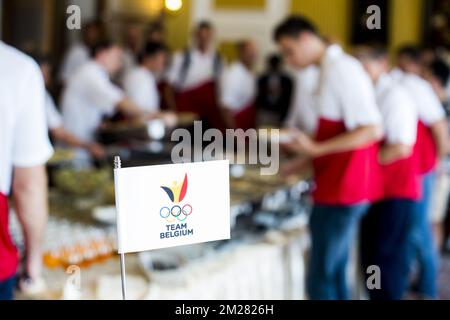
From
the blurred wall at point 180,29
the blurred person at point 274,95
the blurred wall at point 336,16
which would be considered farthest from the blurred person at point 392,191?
the blurred wall at point 180,29

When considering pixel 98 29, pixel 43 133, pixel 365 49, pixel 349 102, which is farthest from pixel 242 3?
pixel 43 133

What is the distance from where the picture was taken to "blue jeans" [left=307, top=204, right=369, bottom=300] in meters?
2.27

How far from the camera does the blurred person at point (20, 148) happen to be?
1269mm

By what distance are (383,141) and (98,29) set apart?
393 centimetres

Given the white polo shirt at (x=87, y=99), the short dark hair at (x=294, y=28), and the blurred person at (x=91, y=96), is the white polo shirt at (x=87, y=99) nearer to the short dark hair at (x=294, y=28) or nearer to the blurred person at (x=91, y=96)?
the blurred person at (x=91, y=96)

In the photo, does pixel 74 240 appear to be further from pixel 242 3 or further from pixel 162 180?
pixel 242 3

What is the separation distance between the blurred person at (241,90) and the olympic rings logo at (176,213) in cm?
519

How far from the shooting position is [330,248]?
228cm

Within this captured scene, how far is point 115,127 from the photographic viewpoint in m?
3.79

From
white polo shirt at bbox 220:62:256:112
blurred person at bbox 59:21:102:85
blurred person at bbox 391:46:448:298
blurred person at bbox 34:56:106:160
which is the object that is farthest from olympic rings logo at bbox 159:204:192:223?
white polo shirt at bbox 220:62:256:112

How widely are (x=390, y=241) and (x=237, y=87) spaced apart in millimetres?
3736

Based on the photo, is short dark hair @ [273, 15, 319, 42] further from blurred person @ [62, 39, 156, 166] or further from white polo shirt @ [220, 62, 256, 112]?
white polo shirt @ [220, 62, 256, 112]

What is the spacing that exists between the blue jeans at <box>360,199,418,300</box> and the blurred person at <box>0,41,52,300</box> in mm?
1655

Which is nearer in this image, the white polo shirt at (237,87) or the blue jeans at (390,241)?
the blue jeans at (390,241)
